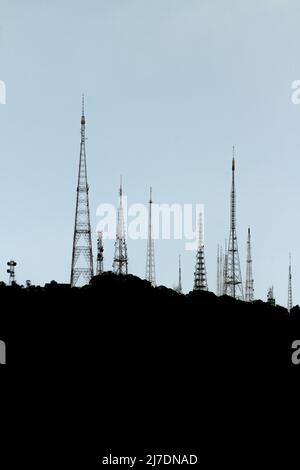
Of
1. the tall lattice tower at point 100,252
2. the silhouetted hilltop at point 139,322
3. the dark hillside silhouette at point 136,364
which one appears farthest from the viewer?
the tall lattice tower at point 100,252

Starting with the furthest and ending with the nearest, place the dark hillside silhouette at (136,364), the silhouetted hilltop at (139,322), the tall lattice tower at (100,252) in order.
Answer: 1. the tall lattice tower at (100,252)
2. the silhouetted hilltop at (139,322)
3. the dark hillside silhouette at (136,364)

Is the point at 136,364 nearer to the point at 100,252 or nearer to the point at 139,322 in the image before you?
the point at 139,322

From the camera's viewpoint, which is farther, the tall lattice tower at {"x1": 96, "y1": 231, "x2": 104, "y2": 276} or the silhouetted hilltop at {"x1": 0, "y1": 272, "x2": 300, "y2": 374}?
the tall lattice tower at {"x1": 96, "y1": 231, "x2": 104, "y2": 276}

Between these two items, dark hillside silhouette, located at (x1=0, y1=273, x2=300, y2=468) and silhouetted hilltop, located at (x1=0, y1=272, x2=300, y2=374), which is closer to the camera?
dark hillside silhouette, located at (x1=0, y1=273, x2=300, y2=468)

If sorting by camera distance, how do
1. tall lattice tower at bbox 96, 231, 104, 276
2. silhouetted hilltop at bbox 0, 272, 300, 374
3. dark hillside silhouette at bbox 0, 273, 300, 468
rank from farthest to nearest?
tall lattice tower at bbox 96, 231, 104, 276, silhouetted hilltop at bbox 0, 272, 300, 374, dark hillside silhouette at bbox 0, 273, 300, 468

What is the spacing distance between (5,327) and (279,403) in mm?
30238

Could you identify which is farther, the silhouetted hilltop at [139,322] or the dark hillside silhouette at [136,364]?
the silhouetted hilltop at [139,322]

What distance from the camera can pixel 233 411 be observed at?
3743 inches

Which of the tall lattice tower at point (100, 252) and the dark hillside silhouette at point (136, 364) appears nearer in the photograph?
the dark hillside silhouette at point (136, 364)

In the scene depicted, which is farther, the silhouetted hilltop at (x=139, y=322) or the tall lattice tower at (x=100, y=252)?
the tall lattice tower at (x=100, y=252)

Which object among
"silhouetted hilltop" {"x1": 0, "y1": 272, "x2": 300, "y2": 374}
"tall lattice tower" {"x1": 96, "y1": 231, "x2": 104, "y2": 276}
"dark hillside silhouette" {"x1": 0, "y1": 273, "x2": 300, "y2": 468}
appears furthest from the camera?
"tall lattice tower" {"x1": 96, "y1": 231, "x2": 104, "y2": 276}
